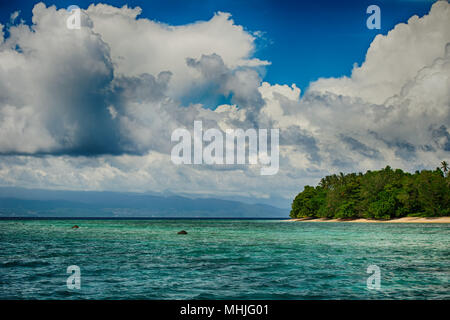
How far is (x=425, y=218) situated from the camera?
17788cm

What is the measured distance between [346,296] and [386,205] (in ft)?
574

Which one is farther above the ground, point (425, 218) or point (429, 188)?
point (429, 188)

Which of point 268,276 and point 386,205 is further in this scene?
point 386,205
